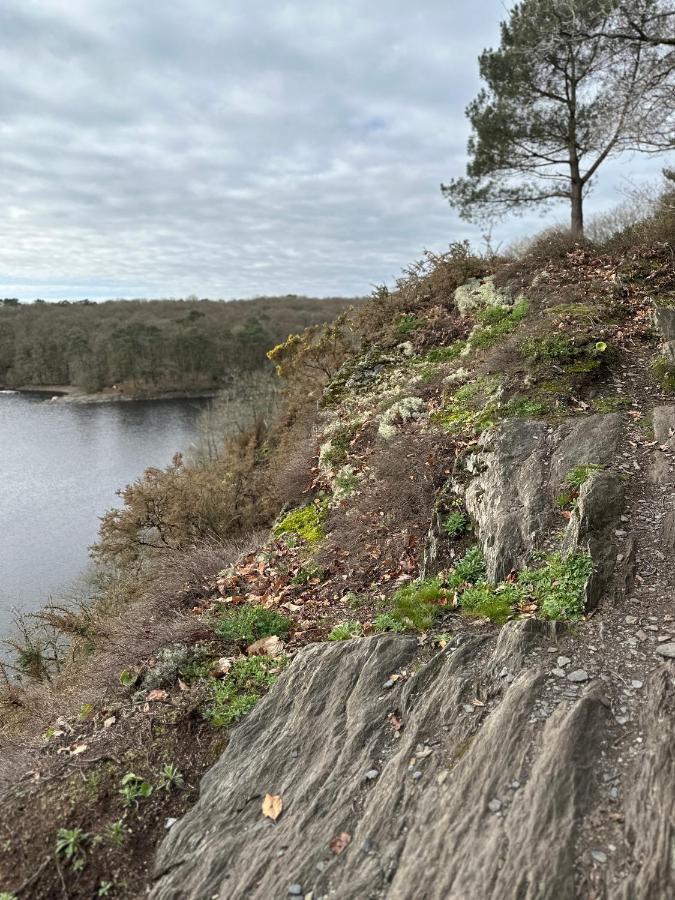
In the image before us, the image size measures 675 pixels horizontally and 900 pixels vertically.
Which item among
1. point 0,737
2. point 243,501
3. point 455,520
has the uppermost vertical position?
point 455,520

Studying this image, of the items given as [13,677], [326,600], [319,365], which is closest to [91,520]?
[13,677]

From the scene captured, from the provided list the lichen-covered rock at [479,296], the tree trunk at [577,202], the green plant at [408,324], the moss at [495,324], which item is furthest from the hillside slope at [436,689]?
the tree trunk at [577,202]

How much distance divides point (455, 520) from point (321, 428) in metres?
6.92

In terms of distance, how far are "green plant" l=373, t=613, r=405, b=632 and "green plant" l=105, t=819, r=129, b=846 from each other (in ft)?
9.54

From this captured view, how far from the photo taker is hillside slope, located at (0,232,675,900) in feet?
12.5

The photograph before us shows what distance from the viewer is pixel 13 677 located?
1520cm

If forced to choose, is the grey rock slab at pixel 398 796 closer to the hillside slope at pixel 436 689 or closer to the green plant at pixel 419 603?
the hillside slope at pixel 436 689

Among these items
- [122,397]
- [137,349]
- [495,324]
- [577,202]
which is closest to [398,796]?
[495,324]

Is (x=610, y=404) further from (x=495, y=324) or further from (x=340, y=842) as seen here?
(x=340, y=842)

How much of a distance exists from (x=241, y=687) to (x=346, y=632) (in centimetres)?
125

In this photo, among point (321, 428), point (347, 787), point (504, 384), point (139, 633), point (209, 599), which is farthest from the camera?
point (321, 428)

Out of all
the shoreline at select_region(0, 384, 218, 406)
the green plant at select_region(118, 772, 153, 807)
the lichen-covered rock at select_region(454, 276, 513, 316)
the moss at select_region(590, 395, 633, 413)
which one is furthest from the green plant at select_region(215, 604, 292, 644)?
the shoreline at select_region(0, 384, 218, 406)

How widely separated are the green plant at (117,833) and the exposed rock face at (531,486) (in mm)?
4242

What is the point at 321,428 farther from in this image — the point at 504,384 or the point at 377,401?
the point at 504,384
